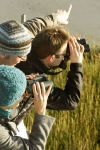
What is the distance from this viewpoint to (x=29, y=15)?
8.22 m

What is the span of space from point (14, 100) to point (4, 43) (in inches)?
17.7

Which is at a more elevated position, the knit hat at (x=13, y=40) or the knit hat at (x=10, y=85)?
the knit hat at (x=13, y=40)

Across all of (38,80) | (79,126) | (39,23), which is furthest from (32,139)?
(79,126)

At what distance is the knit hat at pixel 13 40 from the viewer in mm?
2447

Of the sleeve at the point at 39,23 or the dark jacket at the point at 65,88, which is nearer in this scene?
the dark jacket at the point at 65,88

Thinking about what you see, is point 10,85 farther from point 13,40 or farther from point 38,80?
point 13,40

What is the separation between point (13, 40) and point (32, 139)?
1.74 feet

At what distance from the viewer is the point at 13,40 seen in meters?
2.45

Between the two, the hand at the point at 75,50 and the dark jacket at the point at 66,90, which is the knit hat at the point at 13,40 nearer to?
the dark jacket at the point at 66,90

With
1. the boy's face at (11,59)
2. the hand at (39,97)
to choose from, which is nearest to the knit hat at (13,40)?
the boy's face at (11,59)

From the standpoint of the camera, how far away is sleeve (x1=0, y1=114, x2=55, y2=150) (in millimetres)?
2201

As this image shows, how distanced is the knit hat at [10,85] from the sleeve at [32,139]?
17cm

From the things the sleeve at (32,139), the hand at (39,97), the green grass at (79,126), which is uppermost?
the hand at (39,97)

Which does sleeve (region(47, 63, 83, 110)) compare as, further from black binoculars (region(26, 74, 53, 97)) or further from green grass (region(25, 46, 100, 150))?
green grass (region(25, 46, 100, 150))
